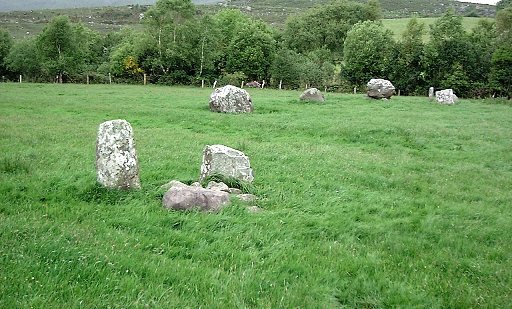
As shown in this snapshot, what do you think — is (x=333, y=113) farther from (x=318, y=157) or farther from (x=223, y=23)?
(x=223, y=23)

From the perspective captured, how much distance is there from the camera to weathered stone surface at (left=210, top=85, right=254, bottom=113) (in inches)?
1315

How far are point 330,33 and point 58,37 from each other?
58130 millimetres

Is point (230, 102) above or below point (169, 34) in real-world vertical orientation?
below

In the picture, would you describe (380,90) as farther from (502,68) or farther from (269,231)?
(269,231)

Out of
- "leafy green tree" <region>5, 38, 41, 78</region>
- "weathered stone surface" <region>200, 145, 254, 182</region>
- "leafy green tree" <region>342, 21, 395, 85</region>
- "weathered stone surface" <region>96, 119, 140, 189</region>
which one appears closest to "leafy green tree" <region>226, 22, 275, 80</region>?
"leafy green tree" <region>342, 21, 395, 85</region>

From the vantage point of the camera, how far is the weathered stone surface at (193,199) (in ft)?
35.6

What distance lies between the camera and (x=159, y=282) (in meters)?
7.14

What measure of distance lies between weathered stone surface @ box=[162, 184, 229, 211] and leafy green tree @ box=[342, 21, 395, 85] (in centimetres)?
5761

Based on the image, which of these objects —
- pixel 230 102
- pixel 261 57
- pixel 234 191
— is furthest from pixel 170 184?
pixel 261 57

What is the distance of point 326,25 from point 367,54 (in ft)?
113

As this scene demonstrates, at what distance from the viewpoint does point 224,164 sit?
1339cm

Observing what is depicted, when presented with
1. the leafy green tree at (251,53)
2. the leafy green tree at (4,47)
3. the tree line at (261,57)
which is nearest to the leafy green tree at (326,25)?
the tree line at (261,57)

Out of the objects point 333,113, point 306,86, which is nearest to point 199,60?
point 306,86

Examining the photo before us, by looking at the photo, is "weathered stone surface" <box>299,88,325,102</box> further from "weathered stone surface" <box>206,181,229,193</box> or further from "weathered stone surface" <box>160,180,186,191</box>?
"weathered stone surface" <box>160,180,186,191</box>
